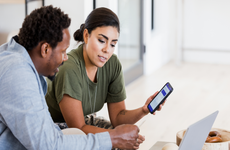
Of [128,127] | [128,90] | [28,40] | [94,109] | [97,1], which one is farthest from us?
[128,90]

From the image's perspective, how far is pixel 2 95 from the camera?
0.89 metres

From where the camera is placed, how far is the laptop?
0.99 meters

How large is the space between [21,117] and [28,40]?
0.25 metres

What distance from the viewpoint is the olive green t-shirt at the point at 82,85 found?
1435 mm

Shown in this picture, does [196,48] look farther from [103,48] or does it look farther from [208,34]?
[103,48]

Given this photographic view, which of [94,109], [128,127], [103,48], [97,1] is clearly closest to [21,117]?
[128,127]

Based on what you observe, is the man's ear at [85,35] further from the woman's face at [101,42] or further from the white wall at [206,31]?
the white wall at [206,31]

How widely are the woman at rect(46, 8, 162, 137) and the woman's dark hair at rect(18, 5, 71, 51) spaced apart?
452 millimetres

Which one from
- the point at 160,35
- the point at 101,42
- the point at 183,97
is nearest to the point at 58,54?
the point at 101,42

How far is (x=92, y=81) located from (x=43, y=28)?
678 millimetres

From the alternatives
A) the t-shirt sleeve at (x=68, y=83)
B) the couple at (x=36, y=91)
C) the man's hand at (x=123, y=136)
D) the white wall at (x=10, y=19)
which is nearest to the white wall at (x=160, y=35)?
the white wall at (x=10, y=19)

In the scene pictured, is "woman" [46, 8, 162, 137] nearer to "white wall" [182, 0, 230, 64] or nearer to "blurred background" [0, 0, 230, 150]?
"blurred background" [0, 0, 230, 150]

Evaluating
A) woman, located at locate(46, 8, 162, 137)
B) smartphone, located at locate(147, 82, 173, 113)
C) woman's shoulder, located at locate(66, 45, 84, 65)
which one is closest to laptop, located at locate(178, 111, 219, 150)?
smartphone, located at locate(147, 82, 173, 113)

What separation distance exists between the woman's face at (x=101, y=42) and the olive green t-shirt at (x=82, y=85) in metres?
0.09
